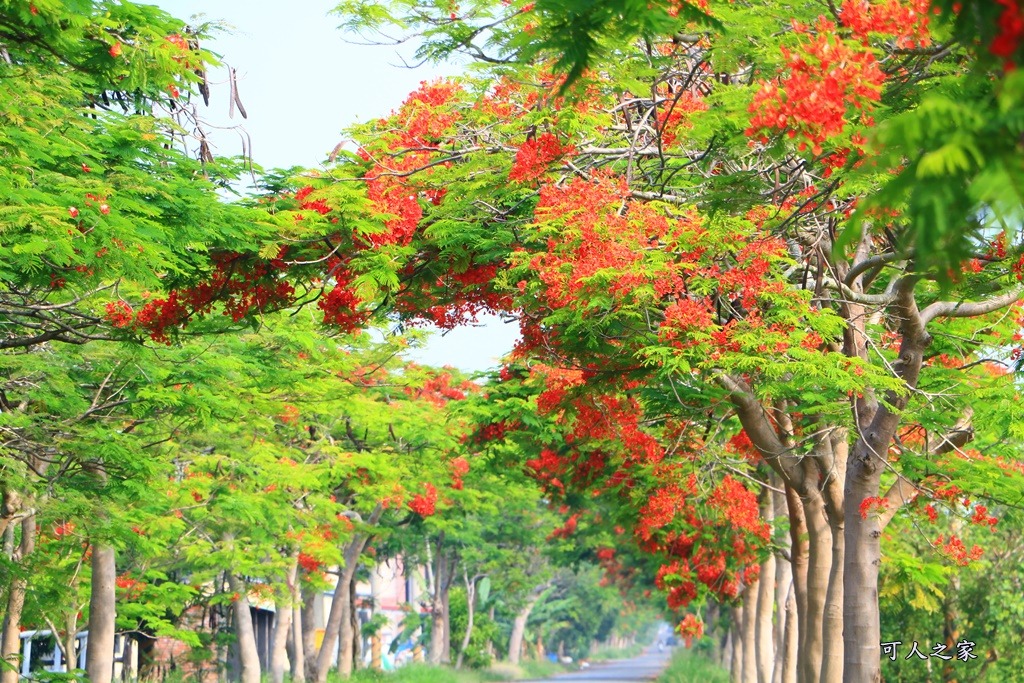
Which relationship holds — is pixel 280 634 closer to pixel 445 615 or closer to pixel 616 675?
pixel 445 615

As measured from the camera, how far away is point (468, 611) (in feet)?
163

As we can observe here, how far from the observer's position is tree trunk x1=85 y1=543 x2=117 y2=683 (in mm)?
17984

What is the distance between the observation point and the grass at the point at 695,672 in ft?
121

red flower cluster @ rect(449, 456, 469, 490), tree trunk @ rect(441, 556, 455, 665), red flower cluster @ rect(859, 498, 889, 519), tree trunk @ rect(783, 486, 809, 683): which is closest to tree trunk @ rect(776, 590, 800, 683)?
tree trunk @ rect(783, 486, 809, 683)

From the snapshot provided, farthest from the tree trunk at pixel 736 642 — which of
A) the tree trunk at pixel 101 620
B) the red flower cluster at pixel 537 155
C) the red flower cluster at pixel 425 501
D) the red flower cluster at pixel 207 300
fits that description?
the red flower cluster at pixel 537 155

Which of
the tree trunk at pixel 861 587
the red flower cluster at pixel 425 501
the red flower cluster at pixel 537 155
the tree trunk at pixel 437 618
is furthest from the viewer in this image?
the tree trunk at pixel 437 618

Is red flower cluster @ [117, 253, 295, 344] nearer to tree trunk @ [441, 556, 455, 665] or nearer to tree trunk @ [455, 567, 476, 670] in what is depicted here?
tree trunk @ [441, 556, 455, 665]

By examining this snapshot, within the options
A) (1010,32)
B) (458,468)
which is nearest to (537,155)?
(1010,32)

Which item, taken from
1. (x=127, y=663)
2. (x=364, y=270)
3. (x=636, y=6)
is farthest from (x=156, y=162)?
(x=127, y=663)

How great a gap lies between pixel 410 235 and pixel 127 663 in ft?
76.7

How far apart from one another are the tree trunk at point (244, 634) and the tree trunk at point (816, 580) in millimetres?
15093

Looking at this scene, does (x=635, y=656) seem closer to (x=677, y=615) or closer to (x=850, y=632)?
(x=677, y=615)

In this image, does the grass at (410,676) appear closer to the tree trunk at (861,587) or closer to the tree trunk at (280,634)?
the tree trunk at (280,634)

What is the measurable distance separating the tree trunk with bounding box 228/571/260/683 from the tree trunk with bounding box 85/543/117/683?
7.38 metres
